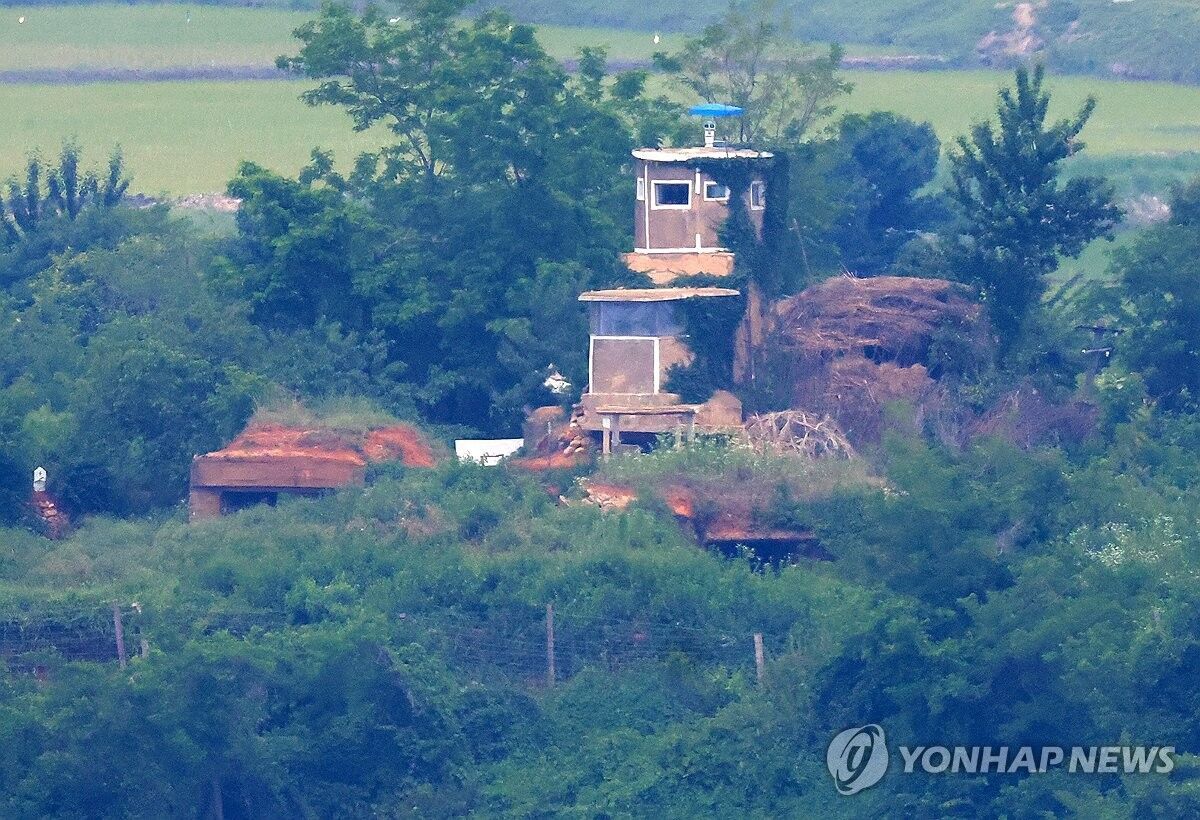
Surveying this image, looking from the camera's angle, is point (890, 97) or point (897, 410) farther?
point (890, 97)

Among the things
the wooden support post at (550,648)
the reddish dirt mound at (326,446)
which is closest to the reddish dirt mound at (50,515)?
the reddish dirt mound at (326,446)

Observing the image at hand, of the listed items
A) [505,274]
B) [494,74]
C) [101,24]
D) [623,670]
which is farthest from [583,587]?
[101,24]

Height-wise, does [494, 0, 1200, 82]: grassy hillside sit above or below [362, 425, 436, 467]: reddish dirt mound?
above

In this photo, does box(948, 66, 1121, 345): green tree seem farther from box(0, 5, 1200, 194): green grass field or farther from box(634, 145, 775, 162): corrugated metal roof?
box(0, 5, 1200, 194): green grass field

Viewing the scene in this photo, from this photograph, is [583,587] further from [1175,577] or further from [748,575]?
[1175,577]

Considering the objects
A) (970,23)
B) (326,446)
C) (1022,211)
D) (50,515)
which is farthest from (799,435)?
(970,23)

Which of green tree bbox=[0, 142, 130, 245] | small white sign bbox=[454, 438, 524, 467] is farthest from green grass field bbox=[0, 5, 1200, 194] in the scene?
small white sign bbox=[454, 438, 524, 467]
